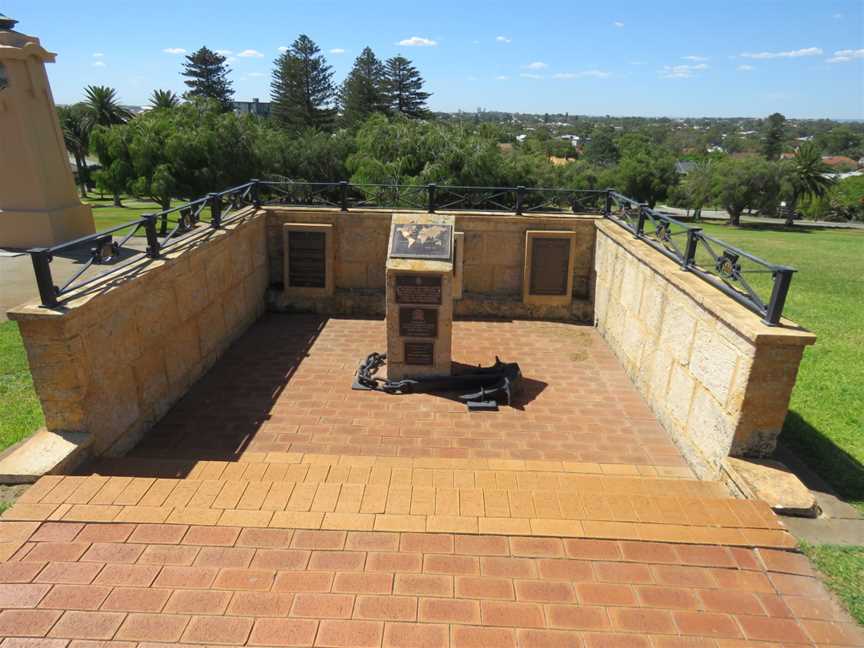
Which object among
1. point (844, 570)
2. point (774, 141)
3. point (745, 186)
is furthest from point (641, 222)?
point (774, 141)

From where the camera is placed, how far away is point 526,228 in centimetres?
950

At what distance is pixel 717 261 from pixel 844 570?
2.84m

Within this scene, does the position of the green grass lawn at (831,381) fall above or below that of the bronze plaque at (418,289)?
below

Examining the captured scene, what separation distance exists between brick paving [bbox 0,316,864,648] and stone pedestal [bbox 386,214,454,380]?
2.14 meters

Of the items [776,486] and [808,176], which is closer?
[776,486]

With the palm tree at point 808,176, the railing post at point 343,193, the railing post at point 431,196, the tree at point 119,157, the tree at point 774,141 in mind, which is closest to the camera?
the railing post at point 343,193

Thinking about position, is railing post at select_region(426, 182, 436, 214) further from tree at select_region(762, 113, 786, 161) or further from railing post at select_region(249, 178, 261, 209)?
tree at select_region(762, 113, 786, 161)

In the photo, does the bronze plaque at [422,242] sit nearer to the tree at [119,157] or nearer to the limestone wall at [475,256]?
the limestone wall at [475,256]

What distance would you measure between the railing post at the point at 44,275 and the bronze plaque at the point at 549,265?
7110mm

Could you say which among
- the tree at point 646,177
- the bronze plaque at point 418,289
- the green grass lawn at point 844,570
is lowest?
the tree at point 646,177

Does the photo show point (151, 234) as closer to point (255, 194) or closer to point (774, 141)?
point (255, 194)

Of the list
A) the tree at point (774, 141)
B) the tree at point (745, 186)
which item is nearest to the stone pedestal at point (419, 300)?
the tree at point (745, 186)

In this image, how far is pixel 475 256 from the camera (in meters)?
9.64

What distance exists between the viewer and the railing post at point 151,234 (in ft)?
18.7
